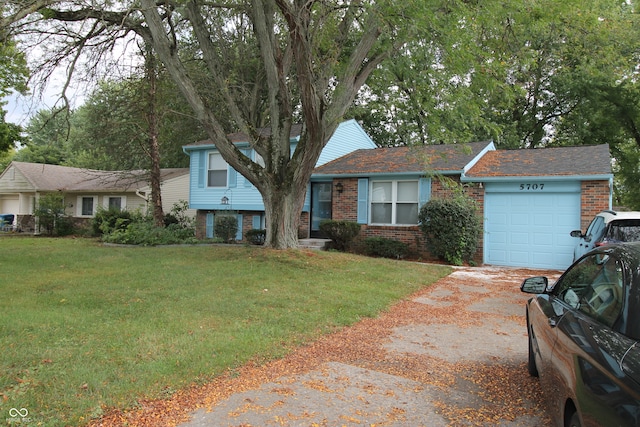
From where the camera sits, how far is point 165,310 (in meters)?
5.96

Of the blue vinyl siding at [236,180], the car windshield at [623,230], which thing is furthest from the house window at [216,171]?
the car windshield at [623,230]

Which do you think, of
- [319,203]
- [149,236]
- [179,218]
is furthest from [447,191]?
[179,218]

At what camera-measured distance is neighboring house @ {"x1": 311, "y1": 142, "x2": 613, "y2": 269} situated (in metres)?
11.8

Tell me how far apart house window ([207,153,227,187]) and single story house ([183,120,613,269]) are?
0.05 meters

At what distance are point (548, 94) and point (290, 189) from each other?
63.2 ft

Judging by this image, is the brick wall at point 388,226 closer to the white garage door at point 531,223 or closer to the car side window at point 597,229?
the white garage door at point 531,223

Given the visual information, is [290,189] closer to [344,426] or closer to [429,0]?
[429,0]

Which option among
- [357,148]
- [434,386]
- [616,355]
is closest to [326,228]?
[357,148]

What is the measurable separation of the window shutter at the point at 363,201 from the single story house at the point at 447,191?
1.4 inches

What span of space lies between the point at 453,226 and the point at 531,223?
7.70 ft

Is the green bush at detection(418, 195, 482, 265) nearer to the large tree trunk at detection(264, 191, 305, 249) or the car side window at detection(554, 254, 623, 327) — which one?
the large tree trunk at detection(264, 191, 305, 249)

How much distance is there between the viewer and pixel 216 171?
1783 centimetres

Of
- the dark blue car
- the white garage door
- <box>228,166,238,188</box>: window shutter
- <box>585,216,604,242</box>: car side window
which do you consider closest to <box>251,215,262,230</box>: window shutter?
<box>228,166,238,188</box>: window shutter

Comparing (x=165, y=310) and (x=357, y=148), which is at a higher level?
(x=357, y=148)
